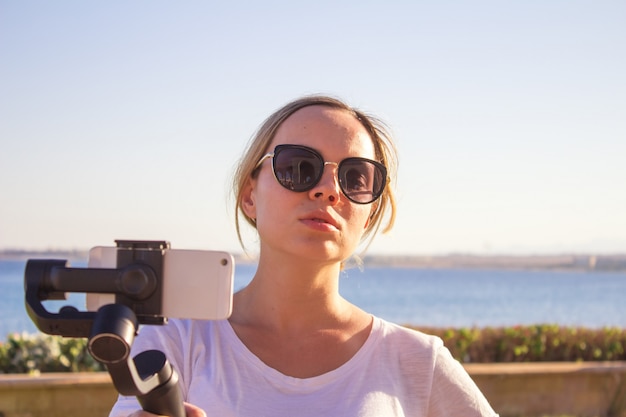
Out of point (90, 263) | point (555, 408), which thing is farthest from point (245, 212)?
point (555, 408)

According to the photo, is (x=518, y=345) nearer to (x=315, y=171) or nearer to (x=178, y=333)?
(x=315, y=171)

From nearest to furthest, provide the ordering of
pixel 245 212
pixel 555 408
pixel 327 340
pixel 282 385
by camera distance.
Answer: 1. pixel 282 385
2. pixel 327 340
3. pixel 245 212
4. pixel 555 408

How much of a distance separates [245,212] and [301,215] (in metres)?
0.42

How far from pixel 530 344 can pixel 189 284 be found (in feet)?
25.0

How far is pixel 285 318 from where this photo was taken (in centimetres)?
241

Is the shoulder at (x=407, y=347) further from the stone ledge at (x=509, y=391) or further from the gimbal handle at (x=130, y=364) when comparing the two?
the stone ledge at (x=509, y=391)

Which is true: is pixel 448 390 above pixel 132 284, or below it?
below

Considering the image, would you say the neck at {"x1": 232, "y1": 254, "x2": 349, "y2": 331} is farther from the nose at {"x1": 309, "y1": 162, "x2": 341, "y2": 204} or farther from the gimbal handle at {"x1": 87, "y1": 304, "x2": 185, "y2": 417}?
the gimbal handle at {"x1": 87, "y1": 304, "x2": 185, "y2": 417}

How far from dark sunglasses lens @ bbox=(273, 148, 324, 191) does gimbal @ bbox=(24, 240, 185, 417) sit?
798 millimetres

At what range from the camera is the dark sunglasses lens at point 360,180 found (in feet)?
7.66

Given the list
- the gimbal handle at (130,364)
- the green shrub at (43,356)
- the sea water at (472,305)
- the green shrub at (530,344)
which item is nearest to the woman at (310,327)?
the gimbal handle at (130,364)

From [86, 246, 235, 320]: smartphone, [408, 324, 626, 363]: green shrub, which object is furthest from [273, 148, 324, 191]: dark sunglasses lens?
[408, 324, 626, 363]: green shrub

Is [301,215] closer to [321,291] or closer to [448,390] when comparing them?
[321,291]

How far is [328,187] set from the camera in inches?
90.0
